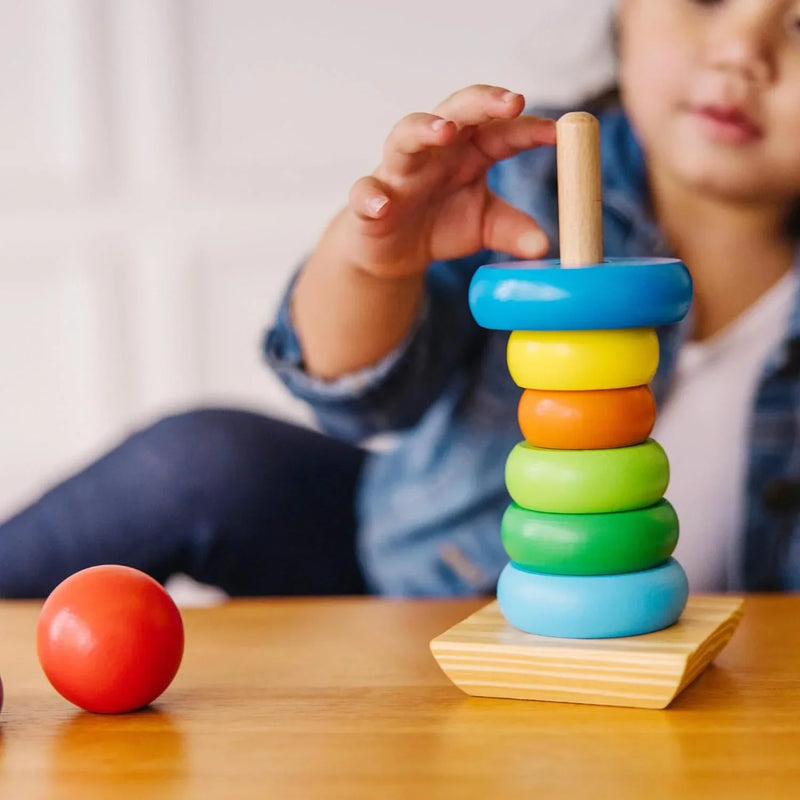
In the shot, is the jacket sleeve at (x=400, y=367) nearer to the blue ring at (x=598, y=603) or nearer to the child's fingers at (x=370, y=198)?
the child's fingers at (x=370, y=198)

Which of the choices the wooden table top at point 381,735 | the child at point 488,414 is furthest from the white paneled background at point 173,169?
the wooden table top at point 381,735

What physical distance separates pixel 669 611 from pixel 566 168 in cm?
22

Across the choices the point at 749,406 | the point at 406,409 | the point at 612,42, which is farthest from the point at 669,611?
the point at 612,42

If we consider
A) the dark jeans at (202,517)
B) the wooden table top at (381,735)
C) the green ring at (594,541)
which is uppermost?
the green ring at (594,541)

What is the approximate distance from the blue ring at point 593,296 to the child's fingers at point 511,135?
0.15 metres

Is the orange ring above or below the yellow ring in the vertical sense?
below

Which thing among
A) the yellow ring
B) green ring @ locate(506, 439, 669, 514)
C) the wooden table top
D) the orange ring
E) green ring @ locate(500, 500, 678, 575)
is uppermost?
the yellow ring

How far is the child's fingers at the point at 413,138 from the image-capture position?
Answer: 0.63 meters

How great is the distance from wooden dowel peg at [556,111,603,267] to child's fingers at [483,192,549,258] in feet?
0.42

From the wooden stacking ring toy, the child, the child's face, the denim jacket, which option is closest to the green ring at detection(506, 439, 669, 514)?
the wooden stacking ring toy

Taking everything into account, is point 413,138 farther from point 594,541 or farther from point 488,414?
point 488,414

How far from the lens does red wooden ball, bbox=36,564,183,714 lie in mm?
562

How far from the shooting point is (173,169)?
2184mm

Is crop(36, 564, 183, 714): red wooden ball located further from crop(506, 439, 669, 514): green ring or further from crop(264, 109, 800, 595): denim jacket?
crop(264, 109, 800, 595): denim jacket
